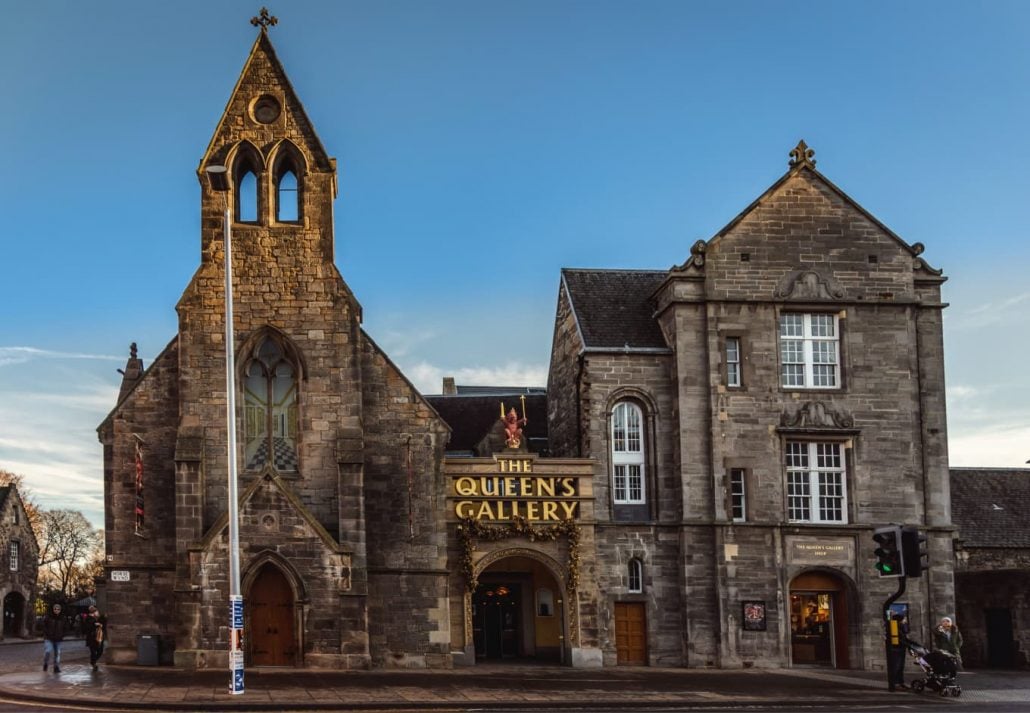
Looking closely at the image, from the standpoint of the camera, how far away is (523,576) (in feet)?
134

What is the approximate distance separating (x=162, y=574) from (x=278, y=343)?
6.85 meters

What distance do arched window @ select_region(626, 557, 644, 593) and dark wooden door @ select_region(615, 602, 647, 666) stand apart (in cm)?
43

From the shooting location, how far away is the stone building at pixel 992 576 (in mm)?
41312

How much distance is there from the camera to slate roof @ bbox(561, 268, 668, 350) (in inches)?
1533

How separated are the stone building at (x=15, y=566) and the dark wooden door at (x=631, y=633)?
42.0 meters

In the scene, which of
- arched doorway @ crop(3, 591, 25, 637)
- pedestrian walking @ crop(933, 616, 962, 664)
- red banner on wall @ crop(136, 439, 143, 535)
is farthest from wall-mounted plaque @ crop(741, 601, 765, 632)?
arched doorway @ crop(3, 591, 25, 637)

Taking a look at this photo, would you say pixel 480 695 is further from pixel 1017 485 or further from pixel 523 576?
pixel 1017 485

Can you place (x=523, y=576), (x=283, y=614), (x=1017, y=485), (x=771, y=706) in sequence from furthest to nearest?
(x=1017, y=485) < (x=523, y=576) < (x=283, y=614) < (x=771, y=706)

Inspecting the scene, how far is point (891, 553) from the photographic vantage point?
28.7 metres

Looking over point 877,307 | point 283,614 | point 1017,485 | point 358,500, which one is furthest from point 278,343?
point 1017,485

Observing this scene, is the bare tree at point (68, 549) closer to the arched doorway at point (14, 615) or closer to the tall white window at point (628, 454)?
the arched doorway at point (14, 615)

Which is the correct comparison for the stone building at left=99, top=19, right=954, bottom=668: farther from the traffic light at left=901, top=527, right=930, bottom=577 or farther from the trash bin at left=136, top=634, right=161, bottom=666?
the traffic light at left=901, top=527, right=930, bottom=577

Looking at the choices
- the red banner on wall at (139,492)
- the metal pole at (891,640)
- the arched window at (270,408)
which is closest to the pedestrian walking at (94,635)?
the red banner on wall at (139,492)

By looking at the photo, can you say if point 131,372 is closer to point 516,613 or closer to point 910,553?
point 516,613
